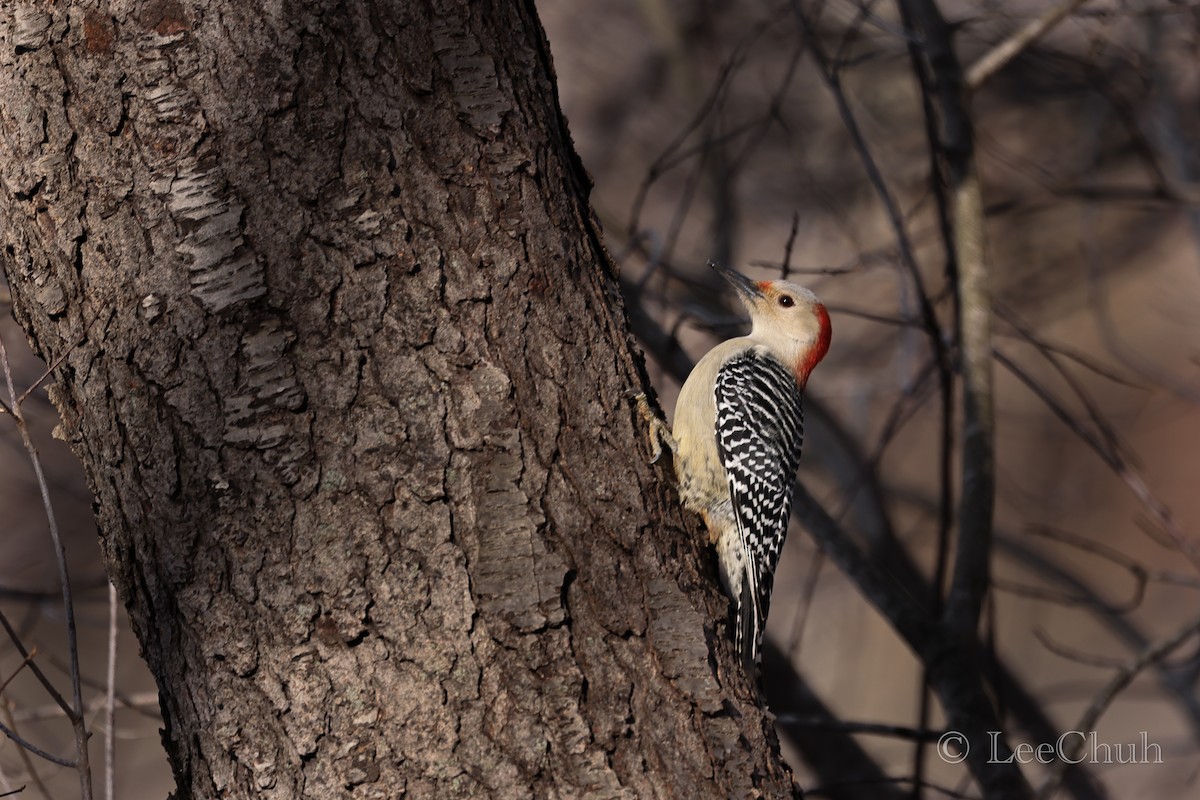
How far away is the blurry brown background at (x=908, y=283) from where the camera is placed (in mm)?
6383

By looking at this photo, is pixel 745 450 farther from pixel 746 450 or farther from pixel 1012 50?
pixel 1012 50

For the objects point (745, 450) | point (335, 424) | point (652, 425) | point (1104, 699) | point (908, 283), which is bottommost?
point (335, 424)

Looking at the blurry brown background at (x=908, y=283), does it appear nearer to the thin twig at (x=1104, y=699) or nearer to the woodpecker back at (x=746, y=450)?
the woodpecker back at (x=746, y=450)

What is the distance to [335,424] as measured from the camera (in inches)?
84.8

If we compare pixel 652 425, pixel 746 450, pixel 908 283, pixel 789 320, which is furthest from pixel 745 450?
pixel 908 283

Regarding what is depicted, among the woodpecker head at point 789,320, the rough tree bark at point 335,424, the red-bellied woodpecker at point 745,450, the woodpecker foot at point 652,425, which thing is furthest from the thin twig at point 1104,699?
the woodpecker head at point 789,320

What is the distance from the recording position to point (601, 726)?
2.10m

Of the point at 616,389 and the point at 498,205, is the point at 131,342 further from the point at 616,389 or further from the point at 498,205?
the point at 616,389

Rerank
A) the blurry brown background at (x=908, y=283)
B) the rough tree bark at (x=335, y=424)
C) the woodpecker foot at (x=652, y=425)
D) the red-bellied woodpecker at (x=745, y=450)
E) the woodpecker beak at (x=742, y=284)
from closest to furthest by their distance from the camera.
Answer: the rough tree bark at (x=335, y=424)
the woodpecker foot at (x=652, y=425)
the red-bellied woodpecker at (x=745, y=450)
the woodpecker beak at (x=742, y=284)
the blurry brown background at (x=908, y=283)

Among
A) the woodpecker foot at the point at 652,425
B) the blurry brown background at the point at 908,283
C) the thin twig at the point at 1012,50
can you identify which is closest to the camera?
the woodpecker foot at the point at 652,425

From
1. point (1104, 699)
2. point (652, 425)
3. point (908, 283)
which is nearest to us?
point (652, 425)

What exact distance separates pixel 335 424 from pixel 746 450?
2.07 meters

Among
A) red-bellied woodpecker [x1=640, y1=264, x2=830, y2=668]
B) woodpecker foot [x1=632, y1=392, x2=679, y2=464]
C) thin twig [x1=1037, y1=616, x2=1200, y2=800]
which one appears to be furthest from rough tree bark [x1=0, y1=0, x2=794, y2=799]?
thin twig [x1=1037, y1=616, x2=1200, y2=800]

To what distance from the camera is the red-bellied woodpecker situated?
140 inches
